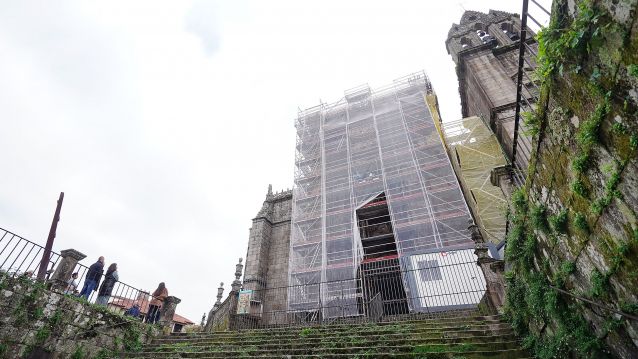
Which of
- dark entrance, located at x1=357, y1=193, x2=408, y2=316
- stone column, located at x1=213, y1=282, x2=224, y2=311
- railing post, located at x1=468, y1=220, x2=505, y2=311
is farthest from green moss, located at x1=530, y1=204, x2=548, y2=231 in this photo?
stone column, located at x1=213, y1=282, x2=224, y2=311

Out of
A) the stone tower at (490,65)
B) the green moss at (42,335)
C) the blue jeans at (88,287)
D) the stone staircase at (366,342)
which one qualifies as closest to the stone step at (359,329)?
A: the stone staircase at (366,342)

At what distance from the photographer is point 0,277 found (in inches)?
264

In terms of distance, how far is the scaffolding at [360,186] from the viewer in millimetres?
14508

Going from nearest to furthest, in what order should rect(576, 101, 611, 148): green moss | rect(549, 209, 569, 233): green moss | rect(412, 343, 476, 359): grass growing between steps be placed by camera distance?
rect(576, 101, 611, 148): green moss
rect(549, 209, 569, 233): green moss
rect(412, 343, 476, 359): grass growing between steps

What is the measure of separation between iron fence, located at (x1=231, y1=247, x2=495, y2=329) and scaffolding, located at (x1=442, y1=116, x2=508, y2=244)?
6.81 feet

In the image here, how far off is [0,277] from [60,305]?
153 centimetres

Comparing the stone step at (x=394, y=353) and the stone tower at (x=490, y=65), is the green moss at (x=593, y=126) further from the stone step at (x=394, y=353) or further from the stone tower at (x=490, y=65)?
the stone tower at (x=490, y=65)

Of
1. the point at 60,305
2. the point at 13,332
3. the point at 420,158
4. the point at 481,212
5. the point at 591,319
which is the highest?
the point at 420,158

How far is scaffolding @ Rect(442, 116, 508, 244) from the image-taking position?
1336 cm

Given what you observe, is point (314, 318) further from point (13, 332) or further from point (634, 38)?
point (634, 38)

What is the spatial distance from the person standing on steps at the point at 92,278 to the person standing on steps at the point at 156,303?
210cm

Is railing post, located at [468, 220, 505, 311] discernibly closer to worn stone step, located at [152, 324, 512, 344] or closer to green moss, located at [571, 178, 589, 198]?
worn stone step, located at [152, 324, 512, 344]

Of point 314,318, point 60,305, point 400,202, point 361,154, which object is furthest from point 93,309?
point 361,154

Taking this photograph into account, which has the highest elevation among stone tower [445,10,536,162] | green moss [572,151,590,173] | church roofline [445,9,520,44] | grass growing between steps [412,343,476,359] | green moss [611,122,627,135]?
church roofline [445,9,520,44]
